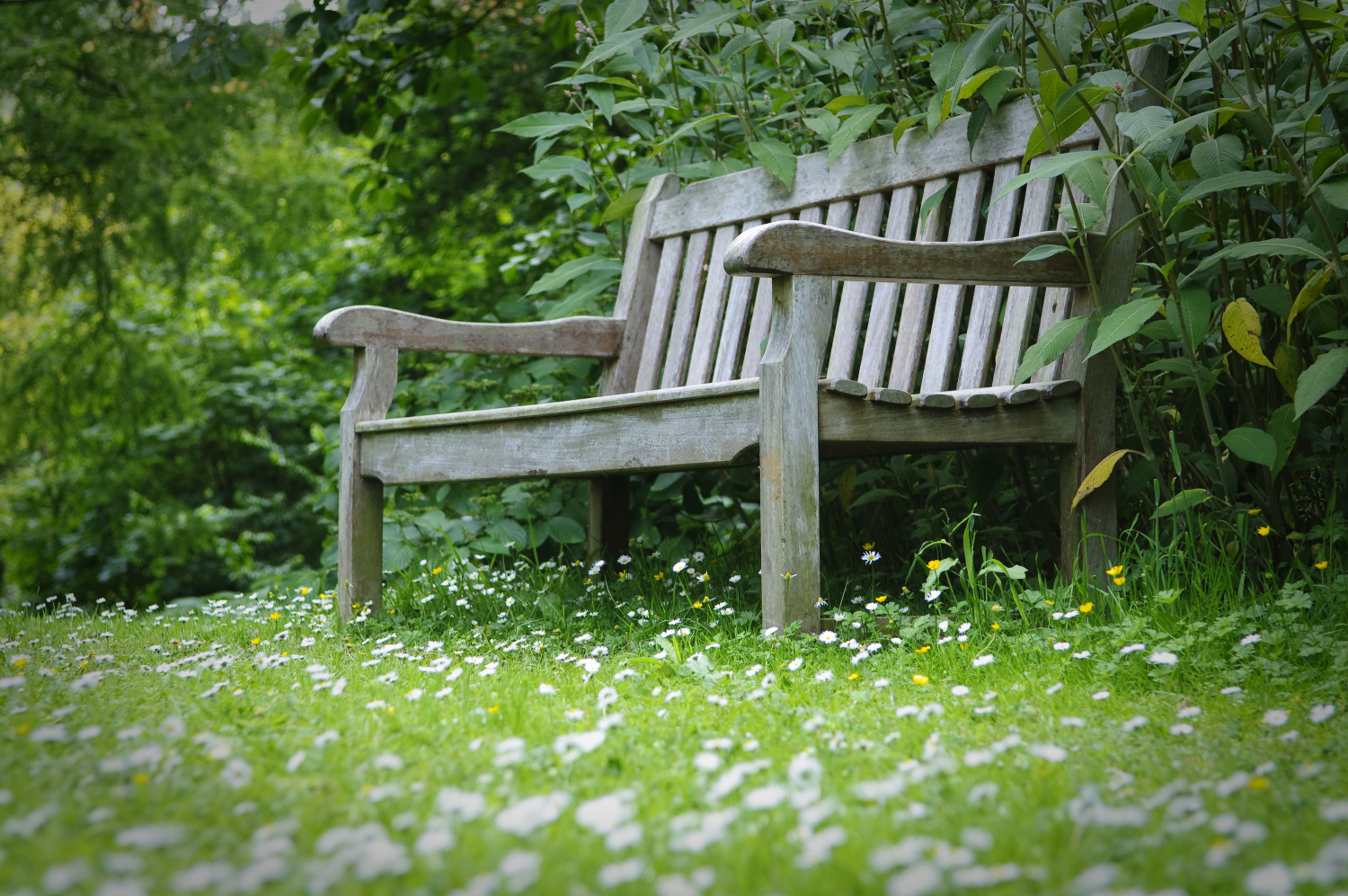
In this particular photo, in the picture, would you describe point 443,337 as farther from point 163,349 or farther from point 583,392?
point 163,349

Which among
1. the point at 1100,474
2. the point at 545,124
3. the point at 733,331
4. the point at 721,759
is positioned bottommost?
the point at 721,759

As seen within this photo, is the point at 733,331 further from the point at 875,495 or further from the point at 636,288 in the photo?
the point at 875,495

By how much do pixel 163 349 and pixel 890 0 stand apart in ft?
22.8

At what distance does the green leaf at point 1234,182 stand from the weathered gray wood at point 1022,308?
47 cm

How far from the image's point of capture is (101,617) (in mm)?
3348

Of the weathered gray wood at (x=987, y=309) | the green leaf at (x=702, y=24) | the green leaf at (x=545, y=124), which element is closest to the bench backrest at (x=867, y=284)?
the weathered gray wood at (x=987, y=309)

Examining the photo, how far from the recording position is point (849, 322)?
9.04ft

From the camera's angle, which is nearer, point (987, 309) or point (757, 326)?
point (987, 309)

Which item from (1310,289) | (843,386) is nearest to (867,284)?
(843,386)

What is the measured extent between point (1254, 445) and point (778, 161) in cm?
135

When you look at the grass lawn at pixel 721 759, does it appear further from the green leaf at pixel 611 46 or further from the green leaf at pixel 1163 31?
the green leaf at pixel 611 46

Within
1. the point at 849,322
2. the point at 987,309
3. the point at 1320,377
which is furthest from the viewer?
the point at 849,322

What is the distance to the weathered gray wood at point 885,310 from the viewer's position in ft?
8.58

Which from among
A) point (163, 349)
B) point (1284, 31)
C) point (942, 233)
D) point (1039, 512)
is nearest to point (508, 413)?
point (942, 233)
